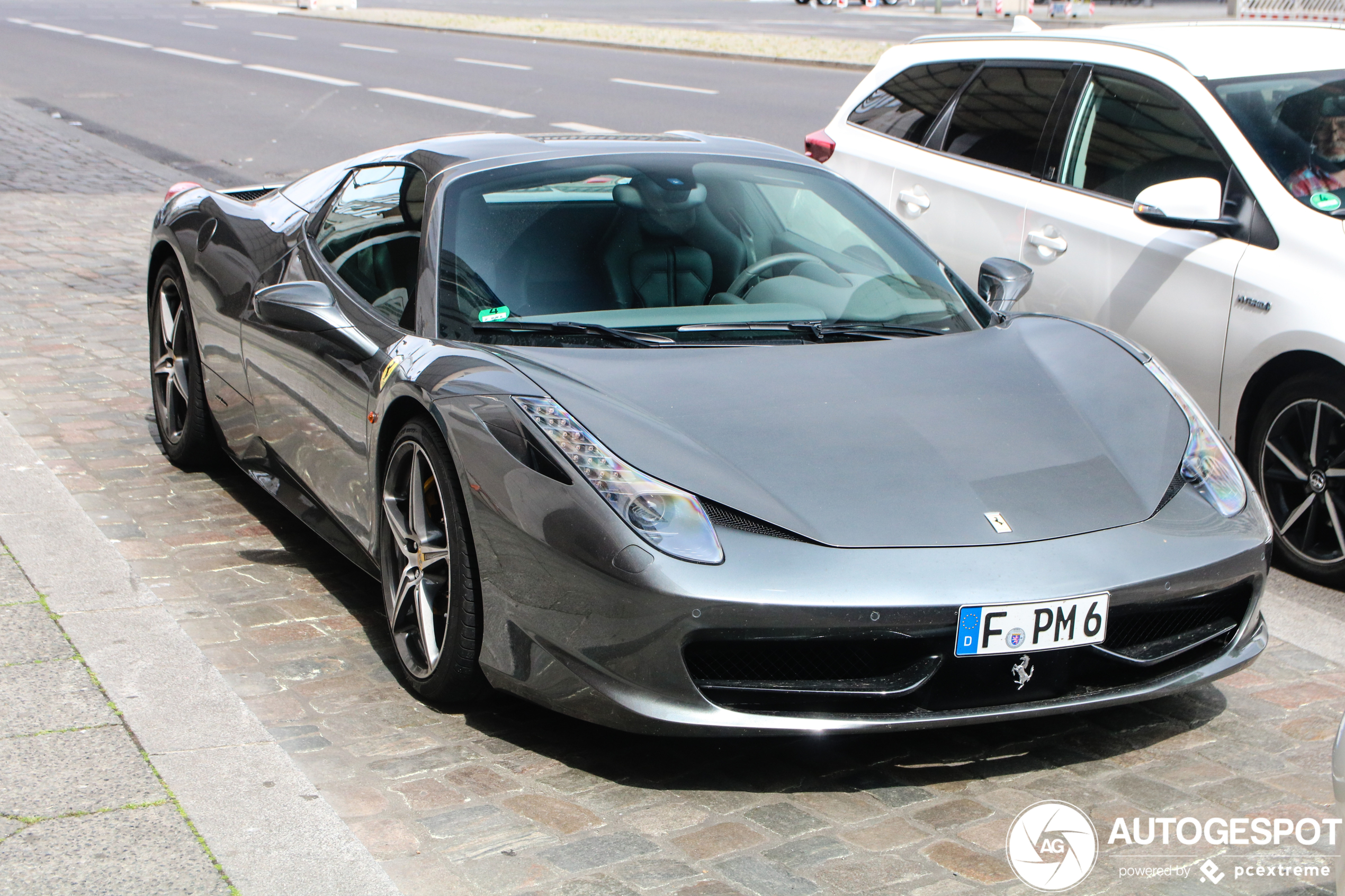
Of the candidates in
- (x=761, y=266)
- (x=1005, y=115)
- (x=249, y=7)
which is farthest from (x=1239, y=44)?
(x=249, y=7)

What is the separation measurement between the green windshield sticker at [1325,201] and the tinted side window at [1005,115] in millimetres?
1249

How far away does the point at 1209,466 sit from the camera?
381 cm

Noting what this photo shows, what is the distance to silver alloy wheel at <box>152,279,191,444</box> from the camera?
5.78 meters

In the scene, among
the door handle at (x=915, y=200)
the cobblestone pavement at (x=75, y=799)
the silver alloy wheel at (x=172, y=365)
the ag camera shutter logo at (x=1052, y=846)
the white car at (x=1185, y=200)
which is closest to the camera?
the cobblestone pavement at (x=75, y=799)

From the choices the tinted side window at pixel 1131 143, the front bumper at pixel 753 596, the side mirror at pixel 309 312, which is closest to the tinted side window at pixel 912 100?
the tinted side window at pixel 1131 143

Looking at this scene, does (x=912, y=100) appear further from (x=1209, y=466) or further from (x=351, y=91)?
(x=351, y=91)

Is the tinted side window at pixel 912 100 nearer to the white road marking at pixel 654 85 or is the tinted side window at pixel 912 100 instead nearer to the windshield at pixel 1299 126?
the windshield at pixel 1299 126

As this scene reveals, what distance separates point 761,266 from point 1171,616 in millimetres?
1601

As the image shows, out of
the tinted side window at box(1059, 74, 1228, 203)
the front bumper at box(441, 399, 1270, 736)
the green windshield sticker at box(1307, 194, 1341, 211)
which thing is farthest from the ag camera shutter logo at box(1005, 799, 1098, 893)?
the tinted side window at box(1059, 74, 1228, 203)

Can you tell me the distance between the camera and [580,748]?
367 cm

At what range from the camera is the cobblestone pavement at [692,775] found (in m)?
3.07

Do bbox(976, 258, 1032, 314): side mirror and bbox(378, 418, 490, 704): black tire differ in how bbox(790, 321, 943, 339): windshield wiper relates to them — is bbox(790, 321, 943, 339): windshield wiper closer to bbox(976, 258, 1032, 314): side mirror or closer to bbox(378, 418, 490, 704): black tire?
bbox(976, 258, 1032, 314): side mirror

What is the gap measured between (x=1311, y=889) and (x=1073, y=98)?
12.1ft

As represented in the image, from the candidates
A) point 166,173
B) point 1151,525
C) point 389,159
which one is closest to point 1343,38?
point 1151,525
